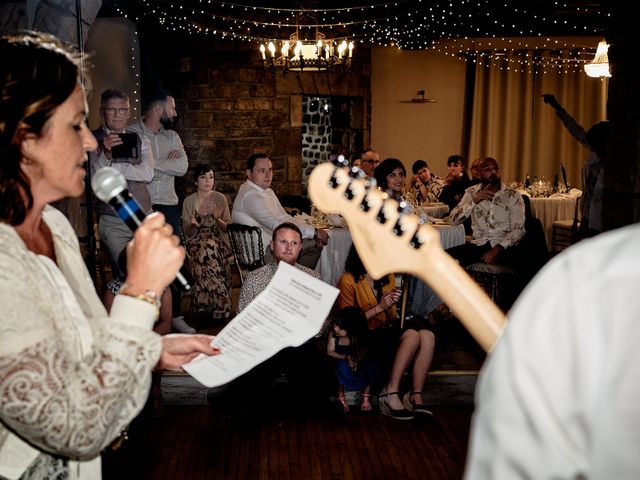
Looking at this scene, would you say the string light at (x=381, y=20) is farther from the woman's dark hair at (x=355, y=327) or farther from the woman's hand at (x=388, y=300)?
→ the woman's dark hair at (x=355, y=327)

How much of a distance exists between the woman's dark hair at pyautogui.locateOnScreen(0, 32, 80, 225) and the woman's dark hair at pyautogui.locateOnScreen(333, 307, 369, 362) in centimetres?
280

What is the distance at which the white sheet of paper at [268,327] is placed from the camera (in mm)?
1538

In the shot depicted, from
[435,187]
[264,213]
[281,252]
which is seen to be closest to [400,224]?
[281,252]

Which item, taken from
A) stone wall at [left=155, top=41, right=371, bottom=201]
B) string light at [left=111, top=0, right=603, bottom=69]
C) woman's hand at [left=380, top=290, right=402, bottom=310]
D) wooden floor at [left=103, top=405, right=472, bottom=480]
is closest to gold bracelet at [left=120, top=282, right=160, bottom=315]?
wooden floor at [left=103, top=405, right=472, bottom=480]

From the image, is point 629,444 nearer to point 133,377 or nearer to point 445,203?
point 133,377

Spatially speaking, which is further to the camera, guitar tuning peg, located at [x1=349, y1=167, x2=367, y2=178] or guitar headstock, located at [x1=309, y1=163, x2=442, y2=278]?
guitar tuning peg, located at [x1=349, y1=167, x2=367, y2=178]

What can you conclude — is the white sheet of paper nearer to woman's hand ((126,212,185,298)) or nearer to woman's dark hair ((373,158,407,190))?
woman's hand ((126,212,185,298))

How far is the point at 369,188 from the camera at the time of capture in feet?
4.41

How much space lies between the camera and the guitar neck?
1.08m

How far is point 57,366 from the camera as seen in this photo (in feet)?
3.33

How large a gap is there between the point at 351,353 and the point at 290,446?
652 millimetres

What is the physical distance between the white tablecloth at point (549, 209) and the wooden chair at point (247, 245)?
3910 millimetres

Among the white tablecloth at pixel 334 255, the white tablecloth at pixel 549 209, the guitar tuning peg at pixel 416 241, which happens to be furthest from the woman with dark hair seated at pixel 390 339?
the white tablecloth at pixel 549 209

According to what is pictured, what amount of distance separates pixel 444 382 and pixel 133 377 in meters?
3.27
